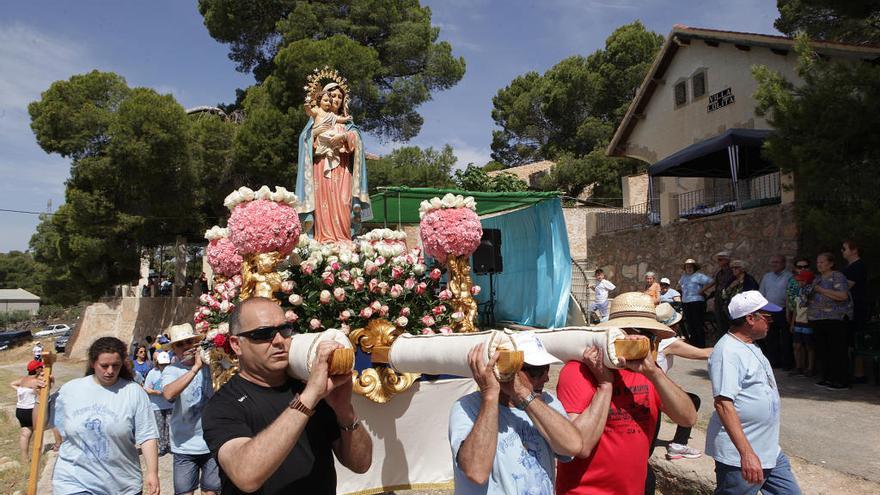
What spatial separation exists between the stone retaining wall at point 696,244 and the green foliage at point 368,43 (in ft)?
28.3

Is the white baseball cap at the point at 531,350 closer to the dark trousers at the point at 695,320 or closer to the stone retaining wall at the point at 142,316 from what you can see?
the dark trousers at the point at 695,320

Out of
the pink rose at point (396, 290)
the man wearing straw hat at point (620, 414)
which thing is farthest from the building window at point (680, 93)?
the man wearing straw hat at point (620, 414)

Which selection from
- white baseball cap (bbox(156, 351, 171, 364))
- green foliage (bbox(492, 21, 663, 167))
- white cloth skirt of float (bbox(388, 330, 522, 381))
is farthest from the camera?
green foliage (bbox(492, 21, 663, 167))

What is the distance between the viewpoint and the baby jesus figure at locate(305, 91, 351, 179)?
247 inches

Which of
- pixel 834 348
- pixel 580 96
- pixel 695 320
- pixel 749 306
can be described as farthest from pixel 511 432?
pixel 580 96

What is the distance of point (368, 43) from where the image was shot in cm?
2306

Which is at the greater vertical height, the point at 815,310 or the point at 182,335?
the point at 182,335

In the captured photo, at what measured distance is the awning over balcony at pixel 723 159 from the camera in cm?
1352

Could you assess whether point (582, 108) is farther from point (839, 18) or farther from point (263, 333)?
point (263, 333)

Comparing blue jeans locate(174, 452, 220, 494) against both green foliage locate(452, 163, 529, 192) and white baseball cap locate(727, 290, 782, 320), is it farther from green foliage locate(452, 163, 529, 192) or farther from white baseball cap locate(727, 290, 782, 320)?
green foliage locate(452, 163, 529, 192)

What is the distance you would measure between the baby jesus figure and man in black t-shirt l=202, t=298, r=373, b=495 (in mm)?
4083

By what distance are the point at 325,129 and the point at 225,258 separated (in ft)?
5.17

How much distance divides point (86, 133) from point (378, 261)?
18904mm

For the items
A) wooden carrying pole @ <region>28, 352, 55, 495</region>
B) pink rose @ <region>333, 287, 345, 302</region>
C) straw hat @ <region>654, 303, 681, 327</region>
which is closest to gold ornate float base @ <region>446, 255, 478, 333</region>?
pink rose @ <region>333, 287, 345, 302</region>
